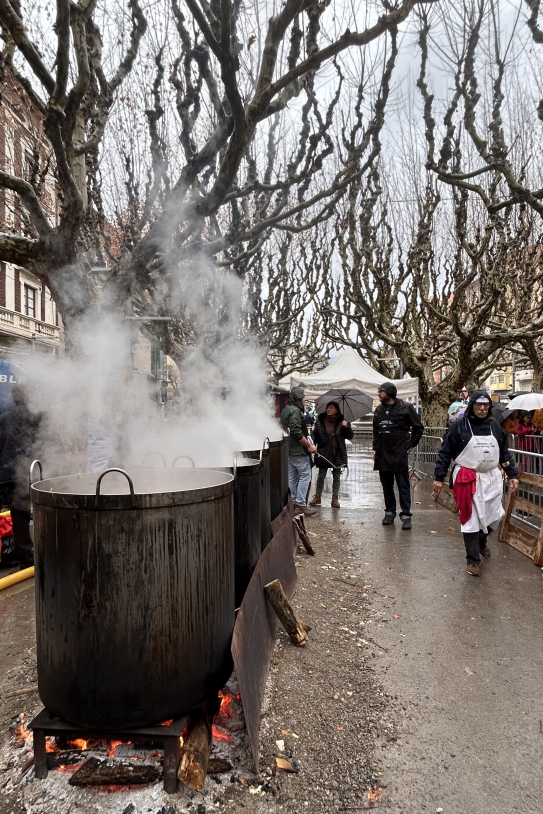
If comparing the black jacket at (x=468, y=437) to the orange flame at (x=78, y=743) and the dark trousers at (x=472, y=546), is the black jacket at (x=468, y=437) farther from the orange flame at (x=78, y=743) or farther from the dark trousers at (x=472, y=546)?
the orange flame at (x=78, y=743)

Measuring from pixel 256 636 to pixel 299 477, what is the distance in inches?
204

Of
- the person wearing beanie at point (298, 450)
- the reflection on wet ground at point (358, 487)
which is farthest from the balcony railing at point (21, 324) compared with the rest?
the person wearing beanie at point (298, 450)

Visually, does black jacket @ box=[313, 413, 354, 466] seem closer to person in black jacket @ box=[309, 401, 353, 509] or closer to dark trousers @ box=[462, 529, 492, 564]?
person in black jacket @ box=[309, 401, 353, 509]

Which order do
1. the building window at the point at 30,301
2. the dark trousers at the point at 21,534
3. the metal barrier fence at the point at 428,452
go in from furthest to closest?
the building window at the point at 30,301 < the metal barrier fence at the point at 428,452 < the dark trousers at the point at 21,534

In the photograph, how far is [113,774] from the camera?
7.18 ft

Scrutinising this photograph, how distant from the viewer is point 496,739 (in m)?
2.56

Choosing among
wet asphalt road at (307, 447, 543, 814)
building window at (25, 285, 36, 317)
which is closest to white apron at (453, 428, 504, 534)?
wet asphalt road at (307, 447, 543, 814)

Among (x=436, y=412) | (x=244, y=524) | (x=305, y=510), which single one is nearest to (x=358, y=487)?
(x=305, y=510)

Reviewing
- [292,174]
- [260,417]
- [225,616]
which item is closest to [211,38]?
[292,174]

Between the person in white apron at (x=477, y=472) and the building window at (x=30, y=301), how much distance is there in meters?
24.2

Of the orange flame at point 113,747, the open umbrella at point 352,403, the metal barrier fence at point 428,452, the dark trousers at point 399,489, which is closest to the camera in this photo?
the orange flame at point 113,747

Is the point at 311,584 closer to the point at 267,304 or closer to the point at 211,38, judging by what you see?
the point at 211,38

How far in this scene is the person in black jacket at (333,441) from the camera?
8.58 m

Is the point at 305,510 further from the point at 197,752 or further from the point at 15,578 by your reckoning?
the point at 197,752
